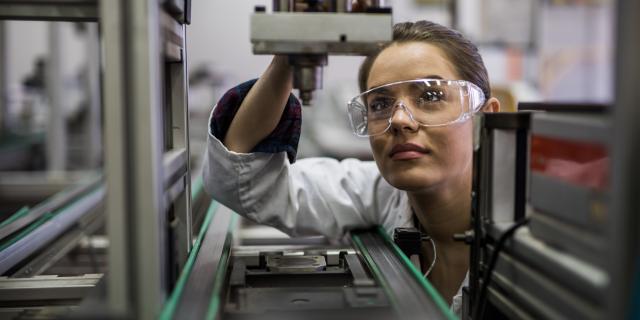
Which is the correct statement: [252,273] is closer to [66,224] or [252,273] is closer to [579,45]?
[66,224]

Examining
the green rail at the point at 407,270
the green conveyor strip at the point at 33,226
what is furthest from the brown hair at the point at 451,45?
the green conveyor strip at the point at 33,226

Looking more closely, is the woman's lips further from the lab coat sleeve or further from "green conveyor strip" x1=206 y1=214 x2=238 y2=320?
"green conveyor strip" x1=206 y1=214 x2=238 y2=320

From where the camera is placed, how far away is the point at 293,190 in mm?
1626

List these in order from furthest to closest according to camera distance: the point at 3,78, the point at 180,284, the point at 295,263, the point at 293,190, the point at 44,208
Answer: the point at 3,78 < the point at 44,208 < the point at 293,190 < the point at 295,263 < the point at 180,284

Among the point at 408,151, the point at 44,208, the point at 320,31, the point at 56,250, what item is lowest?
the point at 56,250

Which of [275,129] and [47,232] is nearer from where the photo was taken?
[275,129]

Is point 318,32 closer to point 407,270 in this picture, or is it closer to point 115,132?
point 115,132

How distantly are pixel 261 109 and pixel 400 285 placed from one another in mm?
542

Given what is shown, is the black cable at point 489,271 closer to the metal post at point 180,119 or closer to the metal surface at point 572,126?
the metal surface at point 572,126

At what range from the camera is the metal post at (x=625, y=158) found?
61 centimetres

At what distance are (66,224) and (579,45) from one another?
6.43 meters

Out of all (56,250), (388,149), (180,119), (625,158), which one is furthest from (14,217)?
(625,158)

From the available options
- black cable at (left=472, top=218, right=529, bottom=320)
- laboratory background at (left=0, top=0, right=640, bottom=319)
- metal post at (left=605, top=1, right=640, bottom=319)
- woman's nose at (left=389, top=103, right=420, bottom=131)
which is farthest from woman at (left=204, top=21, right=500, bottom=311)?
metal post at (left=605, top=1, right=640, bottom=319)

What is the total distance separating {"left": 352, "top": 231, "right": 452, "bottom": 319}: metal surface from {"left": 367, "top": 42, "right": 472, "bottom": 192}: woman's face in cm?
17
